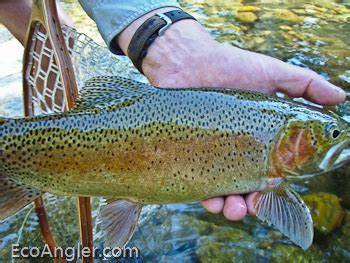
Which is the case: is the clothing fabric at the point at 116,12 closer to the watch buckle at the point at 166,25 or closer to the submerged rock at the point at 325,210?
the watch buckle at the point at 166,25

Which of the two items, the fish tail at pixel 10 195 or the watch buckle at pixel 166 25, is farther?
the watch buckle at pixel 166 25

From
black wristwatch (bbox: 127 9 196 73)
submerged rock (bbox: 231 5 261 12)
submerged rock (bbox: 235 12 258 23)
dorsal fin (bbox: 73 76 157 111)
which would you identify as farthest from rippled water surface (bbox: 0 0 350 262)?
submerged rock (bbox: 231 5 261 12)

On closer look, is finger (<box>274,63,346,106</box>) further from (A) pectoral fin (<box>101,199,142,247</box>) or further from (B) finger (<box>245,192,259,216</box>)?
(A) pectoral fin (<box>101,199,142,247</box>)

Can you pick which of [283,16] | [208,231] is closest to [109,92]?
[208,231]

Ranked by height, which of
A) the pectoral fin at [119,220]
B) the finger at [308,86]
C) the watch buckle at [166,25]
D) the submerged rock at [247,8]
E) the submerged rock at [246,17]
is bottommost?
the submerged rock at [246,17]

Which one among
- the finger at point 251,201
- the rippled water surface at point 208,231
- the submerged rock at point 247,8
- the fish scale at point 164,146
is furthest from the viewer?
the submerged rock at point 247,8

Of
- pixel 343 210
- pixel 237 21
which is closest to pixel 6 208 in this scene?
pixel 343 210

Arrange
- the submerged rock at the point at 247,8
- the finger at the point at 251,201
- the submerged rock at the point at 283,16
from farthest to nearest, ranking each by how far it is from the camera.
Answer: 1. the submerged rock at the point at 247,8
2. the submerged rock at the point at 283,16
3. the finger at the point at 251,201

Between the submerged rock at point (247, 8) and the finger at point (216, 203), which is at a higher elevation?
the finger at point (216, 203)

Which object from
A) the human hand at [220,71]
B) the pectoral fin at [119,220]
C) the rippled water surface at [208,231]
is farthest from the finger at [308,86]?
the rippled water surface at [208,231]
